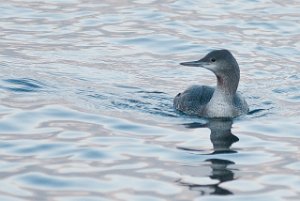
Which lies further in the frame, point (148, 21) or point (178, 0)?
point (178, 0)

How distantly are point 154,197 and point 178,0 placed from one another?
41.9 feet

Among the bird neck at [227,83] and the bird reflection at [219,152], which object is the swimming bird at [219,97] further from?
the bird reflection at [219,152]

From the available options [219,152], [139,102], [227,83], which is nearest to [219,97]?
[227,83]

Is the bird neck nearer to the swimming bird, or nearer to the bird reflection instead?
the swimming bird

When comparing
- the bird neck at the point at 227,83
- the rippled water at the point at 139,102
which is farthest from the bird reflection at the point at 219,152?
the bird neck at the point at 227,83

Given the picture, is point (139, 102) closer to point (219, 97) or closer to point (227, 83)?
point (219, 97)

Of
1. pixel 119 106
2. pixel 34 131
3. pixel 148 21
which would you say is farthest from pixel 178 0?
pixel 34 131

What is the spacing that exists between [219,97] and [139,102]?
4.00 feet

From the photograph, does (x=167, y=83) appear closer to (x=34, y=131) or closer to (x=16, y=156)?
(x=34, y=131)

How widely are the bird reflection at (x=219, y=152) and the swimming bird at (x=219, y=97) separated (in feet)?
0.83

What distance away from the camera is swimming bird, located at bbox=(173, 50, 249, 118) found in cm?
1582

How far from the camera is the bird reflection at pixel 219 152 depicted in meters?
11.8

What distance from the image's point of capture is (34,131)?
46.3ft

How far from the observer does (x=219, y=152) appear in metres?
13.5
